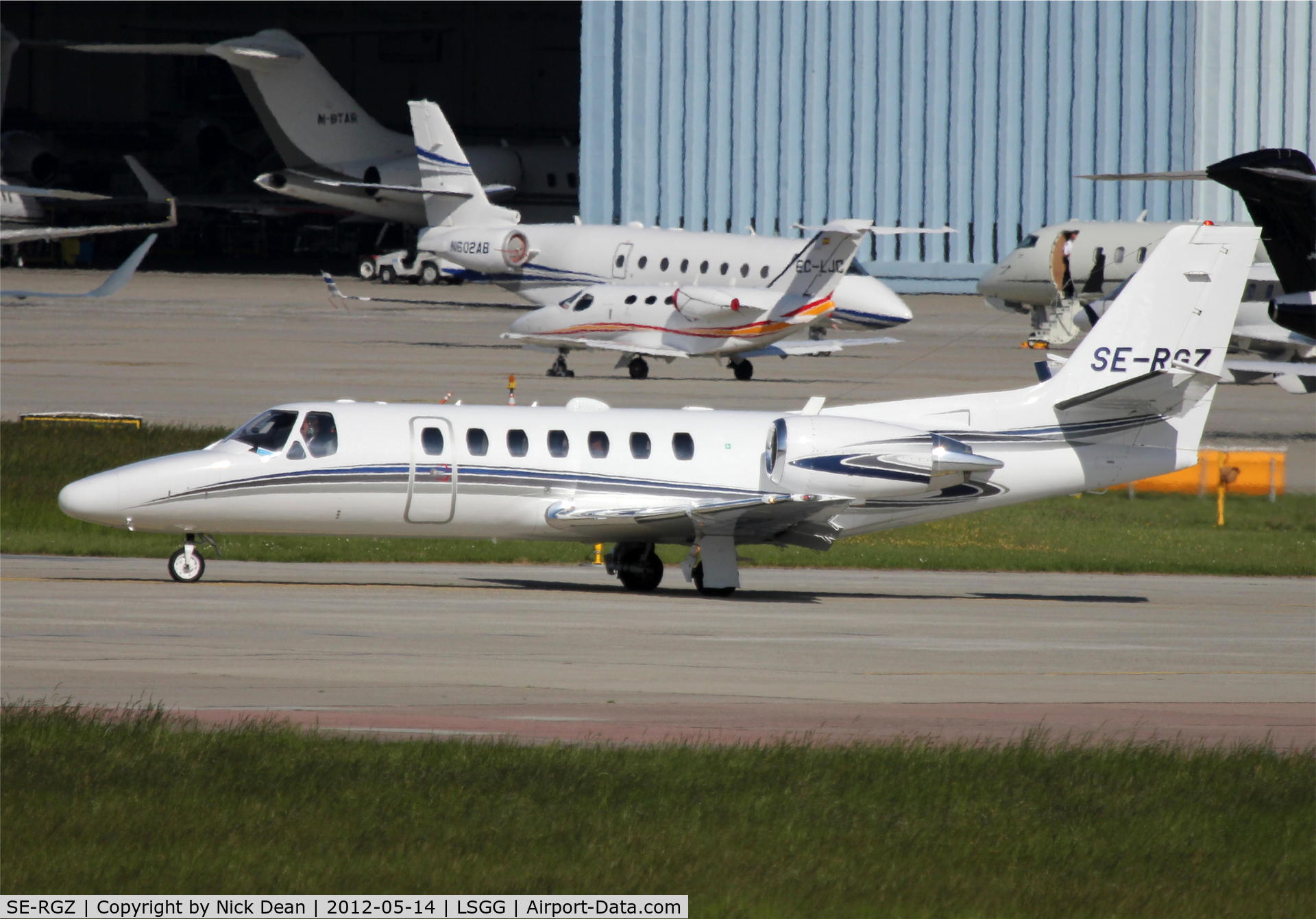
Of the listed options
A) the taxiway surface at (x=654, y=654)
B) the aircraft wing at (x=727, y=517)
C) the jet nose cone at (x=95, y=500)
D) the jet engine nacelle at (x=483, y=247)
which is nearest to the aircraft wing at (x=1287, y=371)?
the taxiway surface at (x=654, y=654)

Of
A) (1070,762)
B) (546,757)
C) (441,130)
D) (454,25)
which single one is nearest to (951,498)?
(1070,762)

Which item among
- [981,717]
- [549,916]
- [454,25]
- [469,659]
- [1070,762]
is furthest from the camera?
[454,25]

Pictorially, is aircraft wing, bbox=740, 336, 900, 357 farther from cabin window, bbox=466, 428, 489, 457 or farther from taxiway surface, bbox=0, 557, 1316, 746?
cabin window, bbox=466, 428, 489, 457

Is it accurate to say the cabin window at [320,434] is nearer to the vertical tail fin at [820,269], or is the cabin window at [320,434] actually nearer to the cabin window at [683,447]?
the cabin window at [683,447]

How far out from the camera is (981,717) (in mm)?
14828

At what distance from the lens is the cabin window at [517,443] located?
22531mm

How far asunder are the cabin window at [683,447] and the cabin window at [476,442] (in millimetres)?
2615

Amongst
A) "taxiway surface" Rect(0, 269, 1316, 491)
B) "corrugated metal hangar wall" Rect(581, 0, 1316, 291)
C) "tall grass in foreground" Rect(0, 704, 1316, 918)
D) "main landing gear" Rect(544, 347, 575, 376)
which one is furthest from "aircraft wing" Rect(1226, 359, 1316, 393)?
"corrugated metal hangar wall" Rect(581, 0, 1316, 291)

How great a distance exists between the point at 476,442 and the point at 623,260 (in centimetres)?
3533

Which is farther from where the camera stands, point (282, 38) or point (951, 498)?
point (282, 38)

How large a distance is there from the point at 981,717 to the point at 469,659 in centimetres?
529

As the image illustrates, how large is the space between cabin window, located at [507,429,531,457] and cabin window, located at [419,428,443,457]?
0.92 m

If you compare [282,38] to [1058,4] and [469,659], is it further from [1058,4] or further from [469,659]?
[469,659]

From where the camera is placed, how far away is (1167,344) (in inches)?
922
